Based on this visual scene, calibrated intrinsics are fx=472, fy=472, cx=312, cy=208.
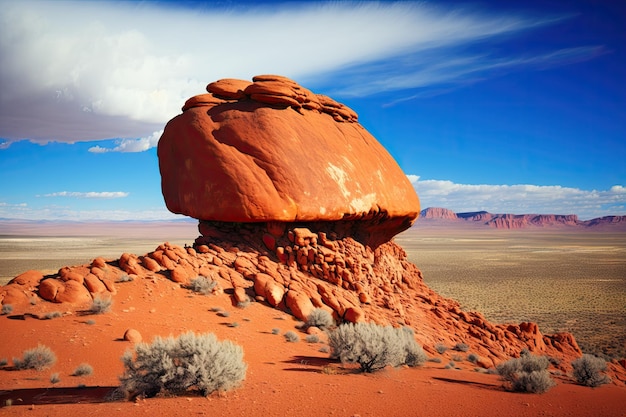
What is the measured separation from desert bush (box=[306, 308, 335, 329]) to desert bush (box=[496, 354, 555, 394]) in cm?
406

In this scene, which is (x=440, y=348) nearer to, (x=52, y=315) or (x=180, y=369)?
(x=180, y=369)

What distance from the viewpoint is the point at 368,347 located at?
8.28 metres

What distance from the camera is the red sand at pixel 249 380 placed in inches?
254

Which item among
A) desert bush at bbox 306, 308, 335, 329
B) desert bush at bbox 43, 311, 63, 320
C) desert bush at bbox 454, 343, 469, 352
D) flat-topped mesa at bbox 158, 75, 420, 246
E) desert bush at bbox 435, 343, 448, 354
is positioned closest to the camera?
desert bush at bbox 43, 311, 63, 320

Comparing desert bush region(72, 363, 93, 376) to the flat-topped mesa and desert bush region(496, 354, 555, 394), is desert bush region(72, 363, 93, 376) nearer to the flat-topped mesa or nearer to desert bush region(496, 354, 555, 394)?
the flat-topped mesa

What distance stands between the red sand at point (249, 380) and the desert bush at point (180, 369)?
0.21 metres

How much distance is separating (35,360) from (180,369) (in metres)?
3.06

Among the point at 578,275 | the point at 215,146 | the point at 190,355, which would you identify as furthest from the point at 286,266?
the point at 578,275

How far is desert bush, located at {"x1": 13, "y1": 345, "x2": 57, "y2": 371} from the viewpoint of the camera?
791cm

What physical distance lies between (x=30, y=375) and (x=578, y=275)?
4774 cm

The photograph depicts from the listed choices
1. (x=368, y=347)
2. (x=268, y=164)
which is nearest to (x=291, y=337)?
(x=368, y=347)

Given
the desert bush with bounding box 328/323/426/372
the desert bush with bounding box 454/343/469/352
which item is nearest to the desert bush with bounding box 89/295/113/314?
the desert bush with bounding box 328/323/426/372

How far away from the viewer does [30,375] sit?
775cm

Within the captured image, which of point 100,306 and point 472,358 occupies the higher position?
point 100,306
